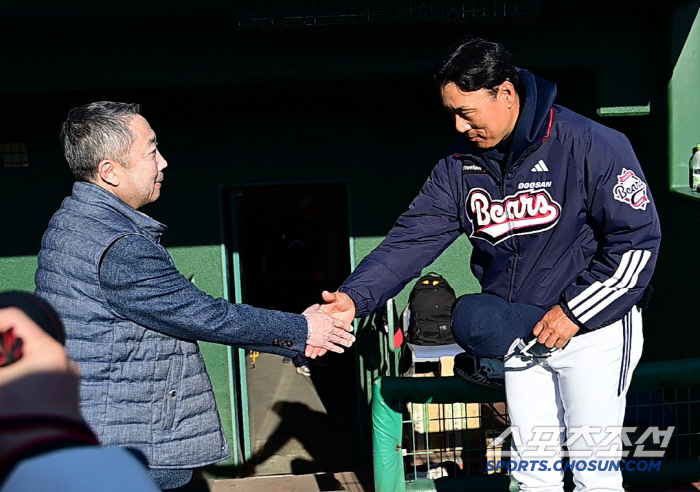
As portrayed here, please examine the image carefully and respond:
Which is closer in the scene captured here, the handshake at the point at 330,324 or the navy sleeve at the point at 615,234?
the navy sleeve at the point at 615,234

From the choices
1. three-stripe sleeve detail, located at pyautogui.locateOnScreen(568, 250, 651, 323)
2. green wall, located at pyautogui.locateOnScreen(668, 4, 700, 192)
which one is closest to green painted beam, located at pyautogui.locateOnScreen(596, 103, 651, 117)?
green wall, located at pyautogui.locateOnScreen(668, 4, 700, 192)

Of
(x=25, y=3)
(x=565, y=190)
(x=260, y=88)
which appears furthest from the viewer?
(x=260, y=88)

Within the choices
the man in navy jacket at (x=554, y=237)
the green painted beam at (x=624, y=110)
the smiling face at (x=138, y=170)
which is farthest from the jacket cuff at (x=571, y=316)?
the green painted beam at (x=624, y=110)

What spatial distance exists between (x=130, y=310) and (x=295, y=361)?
13.5 ft

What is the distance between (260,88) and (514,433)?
4.29m

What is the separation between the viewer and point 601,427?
279 centimetres

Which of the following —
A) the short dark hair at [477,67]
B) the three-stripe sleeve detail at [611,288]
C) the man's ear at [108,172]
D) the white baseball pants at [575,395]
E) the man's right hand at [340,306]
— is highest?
the short dark hair at [477,67]

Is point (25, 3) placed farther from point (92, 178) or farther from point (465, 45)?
point (465, 45)

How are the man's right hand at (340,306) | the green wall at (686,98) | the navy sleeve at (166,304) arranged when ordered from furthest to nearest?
the green wall at (686,98)
the man's right hand at (340,306)
the navy sleeve at (166,304)

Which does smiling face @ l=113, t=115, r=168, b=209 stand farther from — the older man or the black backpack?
the black backpack

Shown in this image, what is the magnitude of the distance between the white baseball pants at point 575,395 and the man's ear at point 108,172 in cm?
148

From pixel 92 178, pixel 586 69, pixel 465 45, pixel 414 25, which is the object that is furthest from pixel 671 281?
pixel 92 178

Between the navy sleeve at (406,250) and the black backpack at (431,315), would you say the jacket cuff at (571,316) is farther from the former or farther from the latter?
the black backpack at (431,315)

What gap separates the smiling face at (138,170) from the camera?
2752 millimetres
